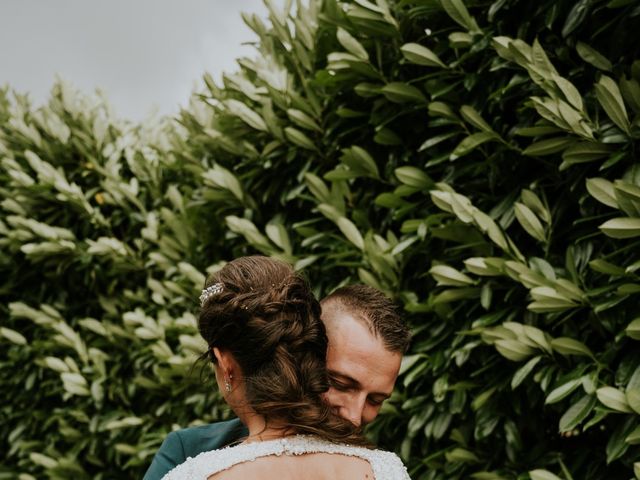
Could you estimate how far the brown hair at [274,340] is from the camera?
1584mm

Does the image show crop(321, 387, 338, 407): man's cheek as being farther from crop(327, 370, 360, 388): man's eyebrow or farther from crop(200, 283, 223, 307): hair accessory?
crop(200, 283, 223, 307): hair accessory

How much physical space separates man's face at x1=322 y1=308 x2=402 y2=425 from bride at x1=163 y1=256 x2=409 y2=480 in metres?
0.21

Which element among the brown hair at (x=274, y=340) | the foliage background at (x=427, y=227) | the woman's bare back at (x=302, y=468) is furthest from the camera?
the foliage background at (x=427, y=227)

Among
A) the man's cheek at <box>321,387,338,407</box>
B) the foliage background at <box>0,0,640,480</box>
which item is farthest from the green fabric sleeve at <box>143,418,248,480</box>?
the man's cheek at <box>321,387,338,407</box>

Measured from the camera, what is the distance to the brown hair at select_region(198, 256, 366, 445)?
158 centimetres

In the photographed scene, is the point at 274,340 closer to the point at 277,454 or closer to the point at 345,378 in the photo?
the point at 277,454

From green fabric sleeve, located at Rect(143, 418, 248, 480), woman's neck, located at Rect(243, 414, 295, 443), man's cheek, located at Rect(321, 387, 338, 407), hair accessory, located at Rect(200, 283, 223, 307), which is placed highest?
hair accessory, located at Rect(200, 283, 223, 307)

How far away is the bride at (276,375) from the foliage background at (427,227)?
0.47 metres

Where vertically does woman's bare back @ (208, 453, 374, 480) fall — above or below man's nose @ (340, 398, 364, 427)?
above

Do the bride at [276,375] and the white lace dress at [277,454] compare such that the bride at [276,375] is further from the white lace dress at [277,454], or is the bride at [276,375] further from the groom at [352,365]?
the groom at [352,365]

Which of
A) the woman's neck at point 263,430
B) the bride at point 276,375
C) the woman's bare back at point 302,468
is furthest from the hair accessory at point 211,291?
the woman's bare back at point 302,468

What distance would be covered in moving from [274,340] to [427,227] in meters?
1.06

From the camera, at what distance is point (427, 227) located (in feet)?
8.12

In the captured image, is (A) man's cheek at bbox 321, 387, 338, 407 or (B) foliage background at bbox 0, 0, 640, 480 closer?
(A) man's cheek at bbox 321, 387, 338, 407
